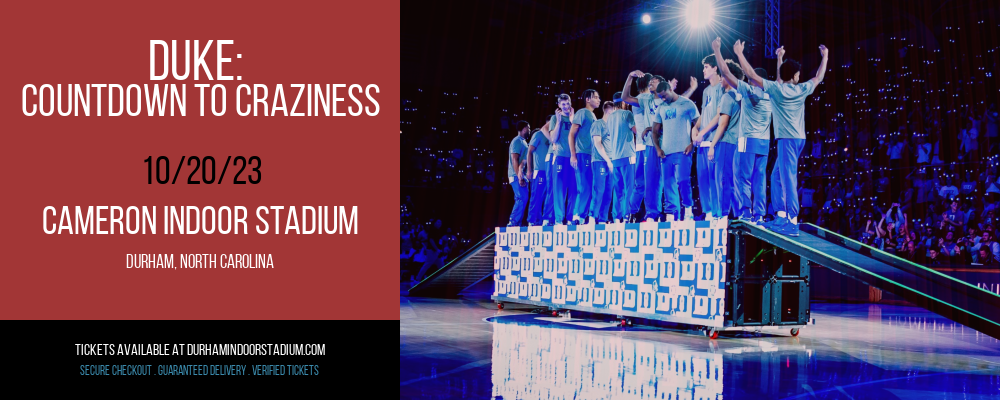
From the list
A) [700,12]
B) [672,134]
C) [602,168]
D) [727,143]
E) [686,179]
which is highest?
[700,12]

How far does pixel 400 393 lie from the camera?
4.88 m

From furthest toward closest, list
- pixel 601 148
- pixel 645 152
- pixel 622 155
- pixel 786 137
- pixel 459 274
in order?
pixel 459 274
pixel 601 148
pixel 622 155
pixel 645 152
pixel 786 137

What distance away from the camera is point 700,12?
1399 centimetres

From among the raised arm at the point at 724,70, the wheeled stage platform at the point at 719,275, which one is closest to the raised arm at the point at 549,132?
the wheeled stage platform at the point at 719,275

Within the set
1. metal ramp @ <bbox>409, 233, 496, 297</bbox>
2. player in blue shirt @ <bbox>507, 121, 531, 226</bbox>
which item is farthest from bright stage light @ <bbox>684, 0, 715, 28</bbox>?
metal ramp @ <bbox>409, 233, 496, 297</bbox>

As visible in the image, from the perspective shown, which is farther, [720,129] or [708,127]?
[708,127]

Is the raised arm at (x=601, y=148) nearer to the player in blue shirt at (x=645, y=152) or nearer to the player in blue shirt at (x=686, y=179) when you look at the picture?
the player in blue shirt at (x=645, y=152)

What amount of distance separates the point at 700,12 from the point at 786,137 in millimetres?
7028

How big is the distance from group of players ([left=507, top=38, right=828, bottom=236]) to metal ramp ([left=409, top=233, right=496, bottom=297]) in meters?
1.76

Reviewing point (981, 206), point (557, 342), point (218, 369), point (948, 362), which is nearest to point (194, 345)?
point (218, 369)

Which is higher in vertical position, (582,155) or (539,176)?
(582,155)

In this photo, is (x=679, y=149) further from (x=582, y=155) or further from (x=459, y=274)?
(x=459, y=274)

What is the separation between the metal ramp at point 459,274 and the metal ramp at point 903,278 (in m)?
5.82

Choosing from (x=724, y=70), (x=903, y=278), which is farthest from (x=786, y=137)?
(x=903, y=278)
